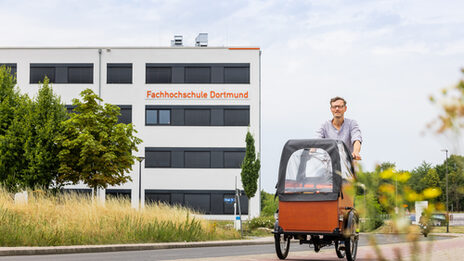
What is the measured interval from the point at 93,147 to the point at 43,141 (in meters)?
3.63

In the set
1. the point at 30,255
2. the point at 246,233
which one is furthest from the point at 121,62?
the point at 30,255

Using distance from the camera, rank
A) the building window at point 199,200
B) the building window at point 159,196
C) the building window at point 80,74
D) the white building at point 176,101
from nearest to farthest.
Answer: the building window at point 199,200 → the building window at point 159,196 → the white building at point 176,101 → the building window at point 80,74

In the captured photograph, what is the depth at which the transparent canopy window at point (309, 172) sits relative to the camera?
10.1m

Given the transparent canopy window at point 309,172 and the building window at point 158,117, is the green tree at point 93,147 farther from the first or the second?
the transparent canopy window at point 309,172

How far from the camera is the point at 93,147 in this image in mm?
34281

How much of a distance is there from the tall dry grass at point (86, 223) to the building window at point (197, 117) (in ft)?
93.5

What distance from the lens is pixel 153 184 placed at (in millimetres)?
49781

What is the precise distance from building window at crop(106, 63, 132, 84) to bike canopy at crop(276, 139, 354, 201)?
139ft

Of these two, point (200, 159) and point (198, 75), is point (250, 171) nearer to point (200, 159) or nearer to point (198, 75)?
point (200, 159)

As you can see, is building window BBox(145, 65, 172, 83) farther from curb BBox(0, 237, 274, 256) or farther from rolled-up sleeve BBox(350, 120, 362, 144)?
rolled-up sleeve BBox(350, 120, 362, 144)

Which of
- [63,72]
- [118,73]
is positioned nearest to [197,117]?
[118,73]

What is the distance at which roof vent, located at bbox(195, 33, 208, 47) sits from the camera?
5527 cm

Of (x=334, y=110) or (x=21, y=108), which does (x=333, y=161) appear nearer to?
(x=334, y=110)

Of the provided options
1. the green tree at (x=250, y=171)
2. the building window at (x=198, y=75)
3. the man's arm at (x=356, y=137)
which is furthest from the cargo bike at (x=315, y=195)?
the building window at (x=198, y=75)
